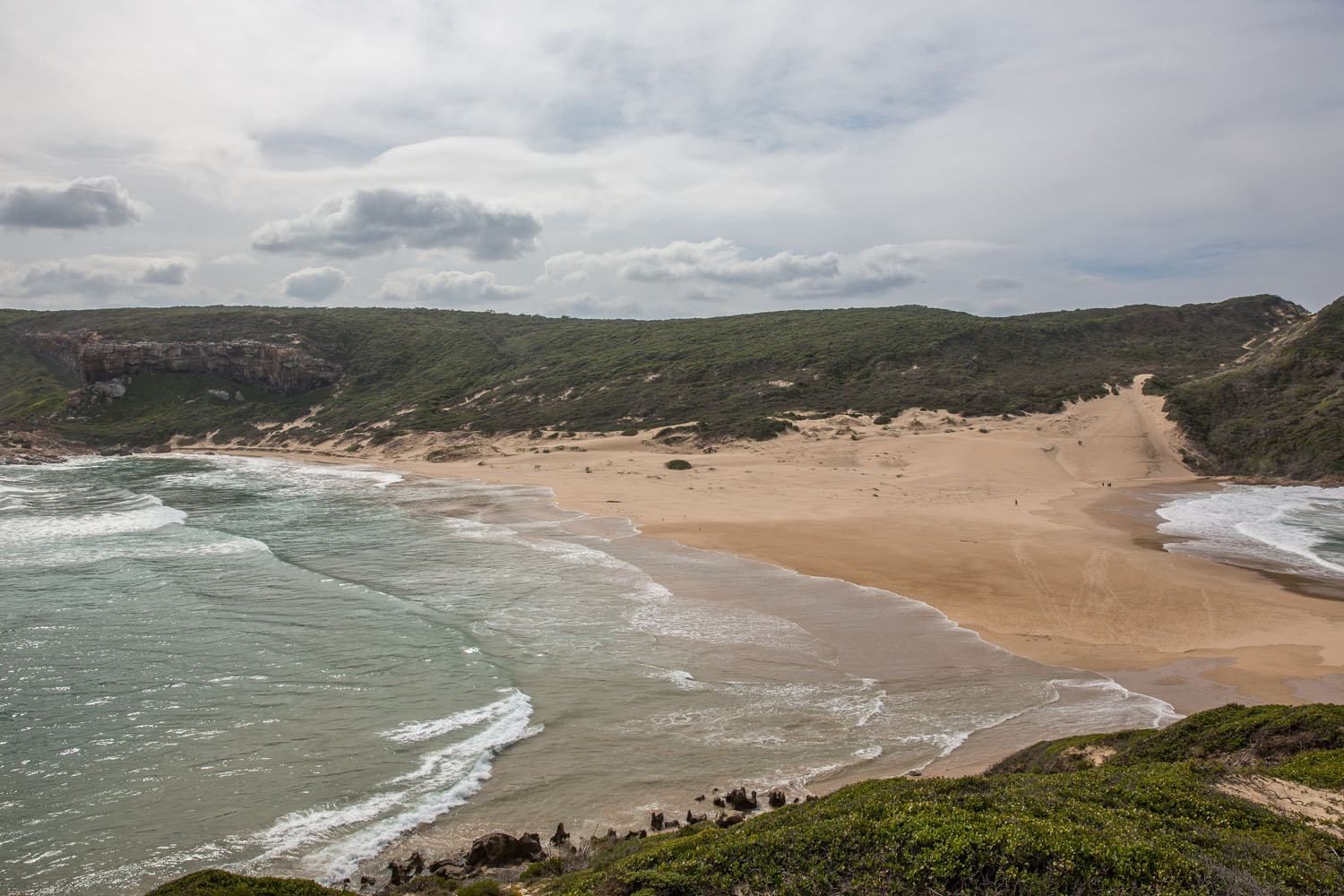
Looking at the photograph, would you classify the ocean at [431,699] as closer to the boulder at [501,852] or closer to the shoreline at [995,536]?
the shoreline at [995,536]

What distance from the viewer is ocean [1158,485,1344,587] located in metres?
21.8

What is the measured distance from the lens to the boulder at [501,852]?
7773 millimetres

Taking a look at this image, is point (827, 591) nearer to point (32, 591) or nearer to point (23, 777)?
point (23, 777)

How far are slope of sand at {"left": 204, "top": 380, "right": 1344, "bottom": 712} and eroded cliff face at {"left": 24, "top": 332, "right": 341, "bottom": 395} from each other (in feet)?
101

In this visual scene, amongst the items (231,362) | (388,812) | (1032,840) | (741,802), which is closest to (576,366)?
(231,362)

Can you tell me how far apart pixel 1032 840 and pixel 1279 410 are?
4954 centimetres

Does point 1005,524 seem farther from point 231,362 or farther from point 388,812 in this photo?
point 231,362

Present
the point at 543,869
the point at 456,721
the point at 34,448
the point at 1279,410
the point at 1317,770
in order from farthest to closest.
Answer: the point at 34,448 → the point at 1279,410 → the point at 456,721 → the point at 543,869 → the point at 1317,770

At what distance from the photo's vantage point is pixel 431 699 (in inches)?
496

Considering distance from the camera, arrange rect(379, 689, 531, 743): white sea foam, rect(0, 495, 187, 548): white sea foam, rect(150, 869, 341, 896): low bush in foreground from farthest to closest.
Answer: rect(0, 495, 187, 548): white sea foam
rect(379, 689, 531, 743): white sea foam
rect(150, 869, 341, 896): low bush in foreground

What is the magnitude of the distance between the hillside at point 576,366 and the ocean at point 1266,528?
19718mm

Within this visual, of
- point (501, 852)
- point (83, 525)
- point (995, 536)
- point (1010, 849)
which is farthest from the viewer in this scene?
point (83, 525)

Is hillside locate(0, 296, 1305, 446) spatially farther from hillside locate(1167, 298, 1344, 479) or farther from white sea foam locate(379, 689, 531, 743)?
white sea foam locate(379, 689, 531, 743)

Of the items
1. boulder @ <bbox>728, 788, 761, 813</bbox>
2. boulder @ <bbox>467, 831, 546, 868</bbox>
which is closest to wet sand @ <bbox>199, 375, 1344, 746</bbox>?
boulder @ <bbox>728, 788, 761, 813</bbox>
